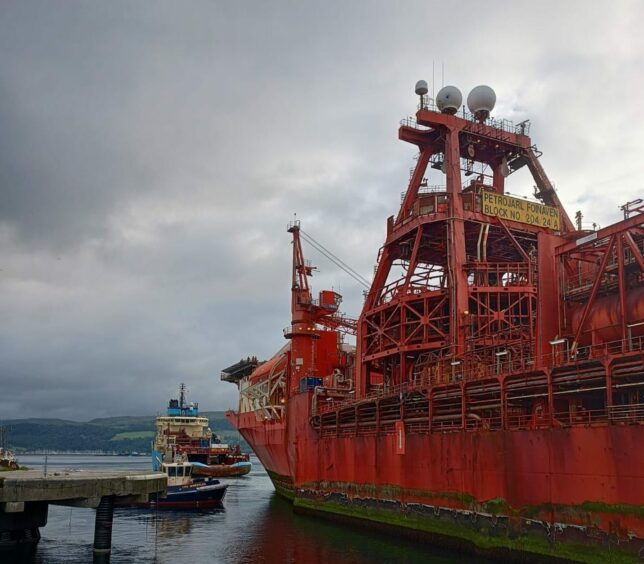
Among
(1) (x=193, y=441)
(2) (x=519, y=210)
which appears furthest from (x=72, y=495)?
(1) (x=193, y=441)

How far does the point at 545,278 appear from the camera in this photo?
34.7 metres

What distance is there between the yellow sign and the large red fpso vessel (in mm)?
140

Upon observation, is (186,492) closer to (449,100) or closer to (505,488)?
(505,488)

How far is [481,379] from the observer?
33594 mm

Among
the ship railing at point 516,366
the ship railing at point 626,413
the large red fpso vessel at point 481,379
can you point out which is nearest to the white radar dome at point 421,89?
the large red fpso vessel at point 481,379

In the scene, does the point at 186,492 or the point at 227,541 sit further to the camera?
the point at 186,492

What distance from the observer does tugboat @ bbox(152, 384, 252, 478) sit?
99456mm

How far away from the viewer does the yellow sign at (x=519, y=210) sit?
49344mm

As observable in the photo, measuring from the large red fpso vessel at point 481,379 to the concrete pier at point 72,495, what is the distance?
1539cm

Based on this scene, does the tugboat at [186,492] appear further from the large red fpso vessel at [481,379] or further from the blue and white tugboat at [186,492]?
the large red fpso vessel at [481,379]

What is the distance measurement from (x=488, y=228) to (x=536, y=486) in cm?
2494

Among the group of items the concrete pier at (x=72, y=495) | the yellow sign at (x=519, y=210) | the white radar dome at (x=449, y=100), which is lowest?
the concrete pier at (x=72, y=495)

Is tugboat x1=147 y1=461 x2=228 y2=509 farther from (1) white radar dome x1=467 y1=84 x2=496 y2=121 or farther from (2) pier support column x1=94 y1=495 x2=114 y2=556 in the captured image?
(1) white radar dome x1=467 y1=84 x2=496 y2=121

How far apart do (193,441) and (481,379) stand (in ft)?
255
